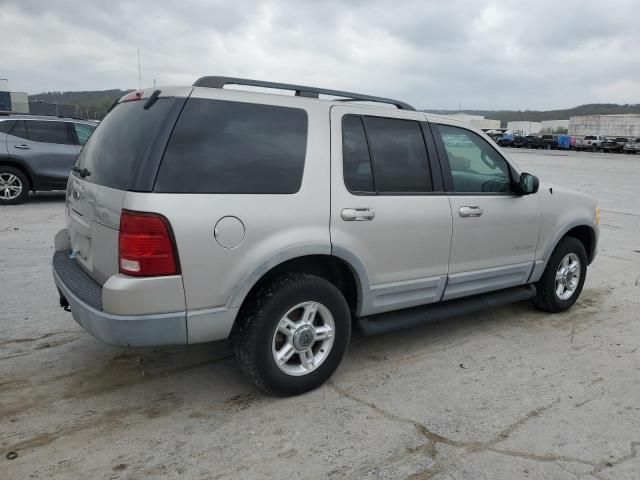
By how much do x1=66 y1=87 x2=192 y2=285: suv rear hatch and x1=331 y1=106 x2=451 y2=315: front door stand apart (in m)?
1.09

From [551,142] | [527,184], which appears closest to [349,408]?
[527,184]

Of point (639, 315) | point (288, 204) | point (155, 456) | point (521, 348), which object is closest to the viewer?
point (155, 456)

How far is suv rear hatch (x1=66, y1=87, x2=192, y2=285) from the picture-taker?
288 cm

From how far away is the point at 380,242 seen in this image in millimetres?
3592

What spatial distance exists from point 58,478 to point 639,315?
5118mm

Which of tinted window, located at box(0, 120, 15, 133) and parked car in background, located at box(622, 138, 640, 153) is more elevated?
parked car in background, located at box(622, 138, 640, 153)

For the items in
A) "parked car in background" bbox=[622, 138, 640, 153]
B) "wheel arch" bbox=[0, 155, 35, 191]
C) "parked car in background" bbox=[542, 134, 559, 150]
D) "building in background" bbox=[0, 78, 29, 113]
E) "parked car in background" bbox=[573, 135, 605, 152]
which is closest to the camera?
"wheel arch" bbox=[0, 155, 35, 191]

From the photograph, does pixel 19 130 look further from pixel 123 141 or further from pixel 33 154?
pixel 123 141

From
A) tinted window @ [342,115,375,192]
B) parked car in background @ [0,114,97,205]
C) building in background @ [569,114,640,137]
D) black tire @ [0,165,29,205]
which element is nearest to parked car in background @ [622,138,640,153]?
building in background @ [569,114,640,137]

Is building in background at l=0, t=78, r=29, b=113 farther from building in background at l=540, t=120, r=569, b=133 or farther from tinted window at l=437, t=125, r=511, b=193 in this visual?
building in background at l=540, t=120, r=569, b=133

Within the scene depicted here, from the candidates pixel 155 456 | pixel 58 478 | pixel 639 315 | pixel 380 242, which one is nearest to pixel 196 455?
pixel 155 456

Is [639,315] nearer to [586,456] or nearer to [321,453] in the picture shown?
[586,456]

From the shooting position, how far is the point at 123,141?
3180 mm

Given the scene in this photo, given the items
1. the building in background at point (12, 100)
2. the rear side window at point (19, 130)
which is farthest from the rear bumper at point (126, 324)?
the building in background at point (12, 100)
